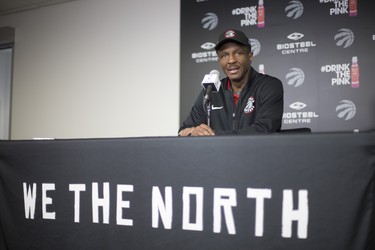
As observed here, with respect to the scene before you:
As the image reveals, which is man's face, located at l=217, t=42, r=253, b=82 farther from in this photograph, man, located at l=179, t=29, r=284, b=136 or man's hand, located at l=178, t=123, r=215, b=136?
man's hand, located at l=178, t=123, r=215, b=136

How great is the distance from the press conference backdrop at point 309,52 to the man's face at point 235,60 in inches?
37.4

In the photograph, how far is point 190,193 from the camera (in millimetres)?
931

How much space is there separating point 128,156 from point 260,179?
383 mm

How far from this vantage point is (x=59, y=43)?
3689 mm

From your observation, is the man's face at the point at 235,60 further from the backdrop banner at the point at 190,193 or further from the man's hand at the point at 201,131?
the backdrop banner at the point at 190,193

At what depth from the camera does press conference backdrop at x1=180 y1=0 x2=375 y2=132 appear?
2.50m

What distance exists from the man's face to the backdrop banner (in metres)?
1.01

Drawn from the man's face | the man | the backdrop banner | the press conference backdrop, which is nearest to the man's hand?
the man

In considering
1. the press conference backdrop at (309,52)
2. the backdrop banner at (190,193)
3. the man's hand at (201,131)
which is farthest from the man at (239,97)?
the press conference backdrop at (309,52)

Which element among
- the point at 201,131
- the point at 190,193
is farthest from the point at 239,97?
the point at 190,193

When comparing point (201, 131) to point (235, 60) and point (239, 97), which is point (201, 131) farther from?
point (235, 60)

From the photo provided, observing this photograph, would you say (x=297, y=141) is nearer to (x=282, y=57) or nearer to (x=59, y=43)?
(x=282, y=57)

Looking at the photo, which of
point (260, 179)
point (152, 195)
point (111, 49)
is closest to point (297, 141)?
point (260, 179)

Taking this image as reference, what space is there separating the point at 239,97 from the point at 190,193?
3.24 ft
